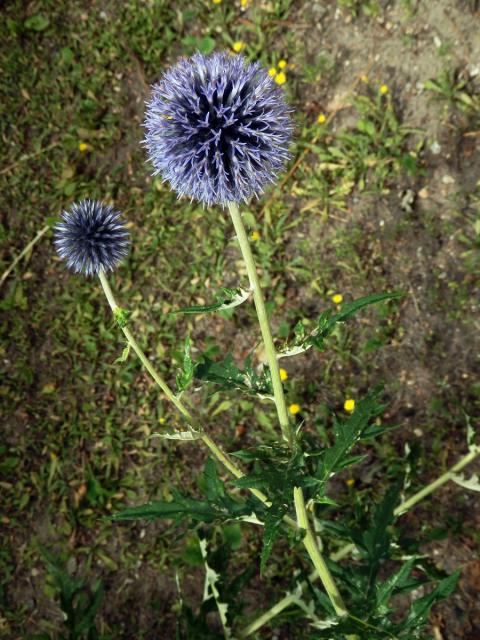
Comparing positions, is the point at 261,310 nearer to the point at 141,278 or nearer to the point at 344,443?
the point at 344,443

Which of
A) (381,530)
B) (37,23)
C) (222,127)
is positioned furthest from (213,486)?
(37,23)

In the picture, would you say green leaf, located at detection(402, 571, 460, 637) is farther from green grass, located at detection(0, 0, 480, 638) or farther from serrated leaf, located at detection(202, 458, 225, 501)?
green grass, located at detection(0, 0, 480, 638)

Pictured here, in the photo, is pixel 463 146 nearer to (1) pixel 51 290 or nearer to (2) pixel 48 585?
(1) pixel 51 290

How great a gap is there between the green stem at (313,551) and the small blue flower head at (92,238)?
3.70ft

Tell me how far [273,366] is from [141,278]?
2242 millimetres

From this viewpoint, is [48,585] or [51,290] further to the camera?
[51,290]

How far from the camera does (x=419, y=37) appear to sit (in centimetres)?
359

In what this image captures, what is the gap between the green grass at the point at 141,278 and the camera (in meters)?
3.46

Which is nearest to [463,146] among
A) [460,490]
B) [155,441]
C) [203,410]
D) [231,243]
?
[231,243]

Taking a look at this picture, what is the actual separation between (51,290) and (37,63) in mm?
1656

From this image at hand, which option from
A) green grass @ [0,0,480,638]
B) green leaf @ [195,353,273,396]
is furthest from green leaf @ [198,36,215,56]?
green leaf @ [195,353,273,396]

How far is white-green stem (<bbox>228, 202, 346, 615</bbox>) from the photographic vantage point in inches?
66.0

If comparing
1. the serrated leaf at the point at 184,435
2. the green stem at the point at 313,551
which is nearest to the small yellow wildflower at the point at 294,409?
the green stem at the point at 313,551

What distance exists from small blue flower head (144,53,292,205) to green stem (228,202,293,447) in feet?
0.45
